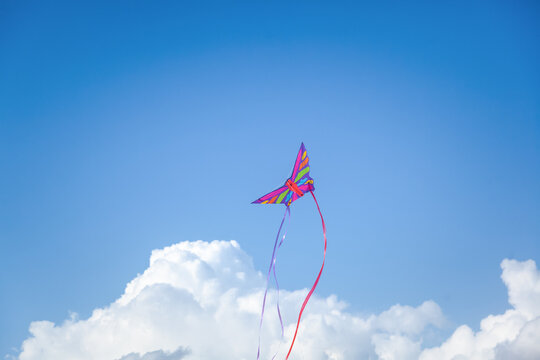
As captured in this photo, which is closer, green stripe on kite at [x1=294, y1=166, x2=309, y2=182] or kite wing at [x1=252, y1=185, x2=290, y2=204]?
kite wing at [x1=252, y1=185, x2=290, y2=204]

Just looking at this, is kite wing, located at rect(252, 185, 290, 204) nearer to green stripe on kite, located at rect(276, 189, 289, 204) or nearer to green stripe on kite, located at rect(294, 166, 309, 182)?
green stripe on kite, located at rect(276, 189, 289, 204)

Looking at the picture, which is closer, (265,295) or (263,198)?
(265,295)

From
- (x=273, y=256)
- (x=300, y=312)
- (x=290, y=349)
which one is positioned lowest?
(x=290, y=349)

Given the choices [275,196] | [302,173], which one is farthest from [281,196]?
[302,173]

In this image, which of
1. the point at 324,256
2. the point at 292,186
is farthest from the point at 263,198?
the point at 324,256

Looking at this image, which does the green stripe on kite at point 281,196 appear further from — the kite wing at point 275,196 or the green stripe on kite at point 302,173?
the green stripe on kite at point 302,173

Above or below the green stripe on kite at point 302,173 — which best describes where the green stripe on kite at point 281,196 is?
below

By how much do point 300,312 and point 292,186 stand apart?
12.1ft

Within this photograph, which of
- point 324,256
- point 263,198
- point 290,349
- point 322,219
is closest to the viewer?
point 290,349

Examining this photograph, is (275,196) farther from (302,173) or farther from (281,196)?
(302,173)

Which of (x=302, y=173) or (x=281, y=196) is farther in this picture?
(x=302, y=173)

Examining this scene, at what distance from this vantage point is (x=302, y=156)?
12508 millimetres

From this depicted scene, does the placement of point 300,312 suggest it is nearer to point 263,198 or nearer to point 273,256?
point 273,256

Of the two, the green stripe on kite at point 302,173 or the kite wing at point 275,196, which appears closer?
the kite wing at point 275,196
